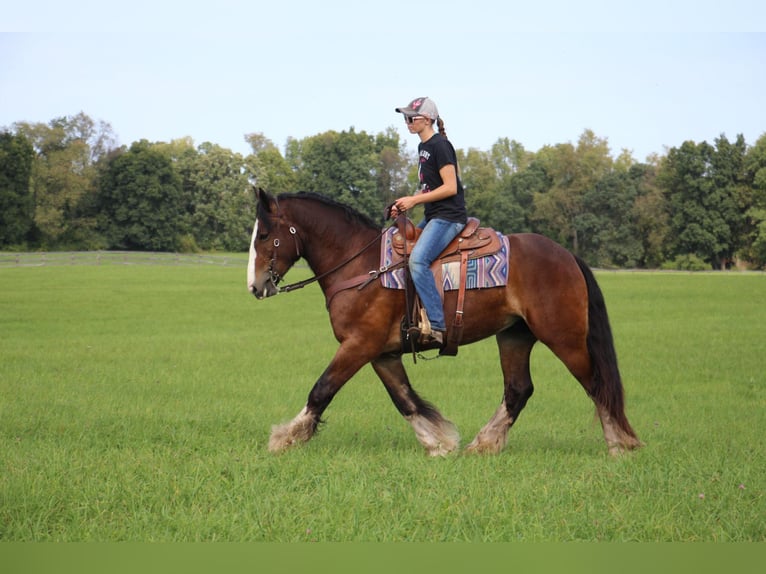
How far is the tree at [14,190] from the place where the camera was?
85375mm

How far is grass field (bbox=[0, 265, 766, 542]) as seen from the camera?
6398 mm

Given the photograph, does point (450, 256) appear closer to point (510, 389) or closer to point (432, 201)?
point (432, 201)

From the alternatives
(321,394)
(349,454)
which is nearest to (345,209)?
(321,394)

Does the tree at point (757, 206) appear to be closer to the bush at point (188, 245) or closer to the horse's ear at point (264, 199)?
the bush at point (188, 245)

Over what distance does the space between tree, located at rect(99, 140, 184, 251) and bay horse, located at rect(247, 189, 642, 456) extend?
8710 cm

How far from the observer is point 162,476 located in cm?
768

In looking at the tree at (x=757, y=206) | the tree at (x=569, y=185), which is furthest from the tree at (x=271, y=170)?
the tree at (x=757, y=206)

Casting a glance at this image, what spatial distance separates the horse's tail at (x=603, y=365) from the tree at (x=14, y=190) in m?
84.7

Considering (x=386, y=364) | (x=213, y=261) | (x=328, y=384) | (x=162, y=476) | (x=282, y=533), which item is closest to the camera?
(x=282, y=533)

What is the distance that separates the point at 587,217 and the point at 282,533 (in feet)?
289

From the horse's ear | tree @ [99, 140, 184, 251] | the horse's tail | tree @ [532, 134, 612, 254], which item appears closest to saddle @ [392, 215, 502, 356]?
the horse's tail

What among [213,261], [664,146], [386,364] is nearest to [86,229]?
[213,261]

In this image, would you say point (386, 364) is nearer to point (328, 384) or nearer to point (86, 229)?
point (328, 384)

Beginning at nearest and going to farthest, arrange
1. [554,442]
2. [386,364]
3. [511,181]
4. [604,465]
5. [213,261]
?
1. [604,465]
2. [386,364]
3. [554,442]
4. [213,261]
5. [511,181]
